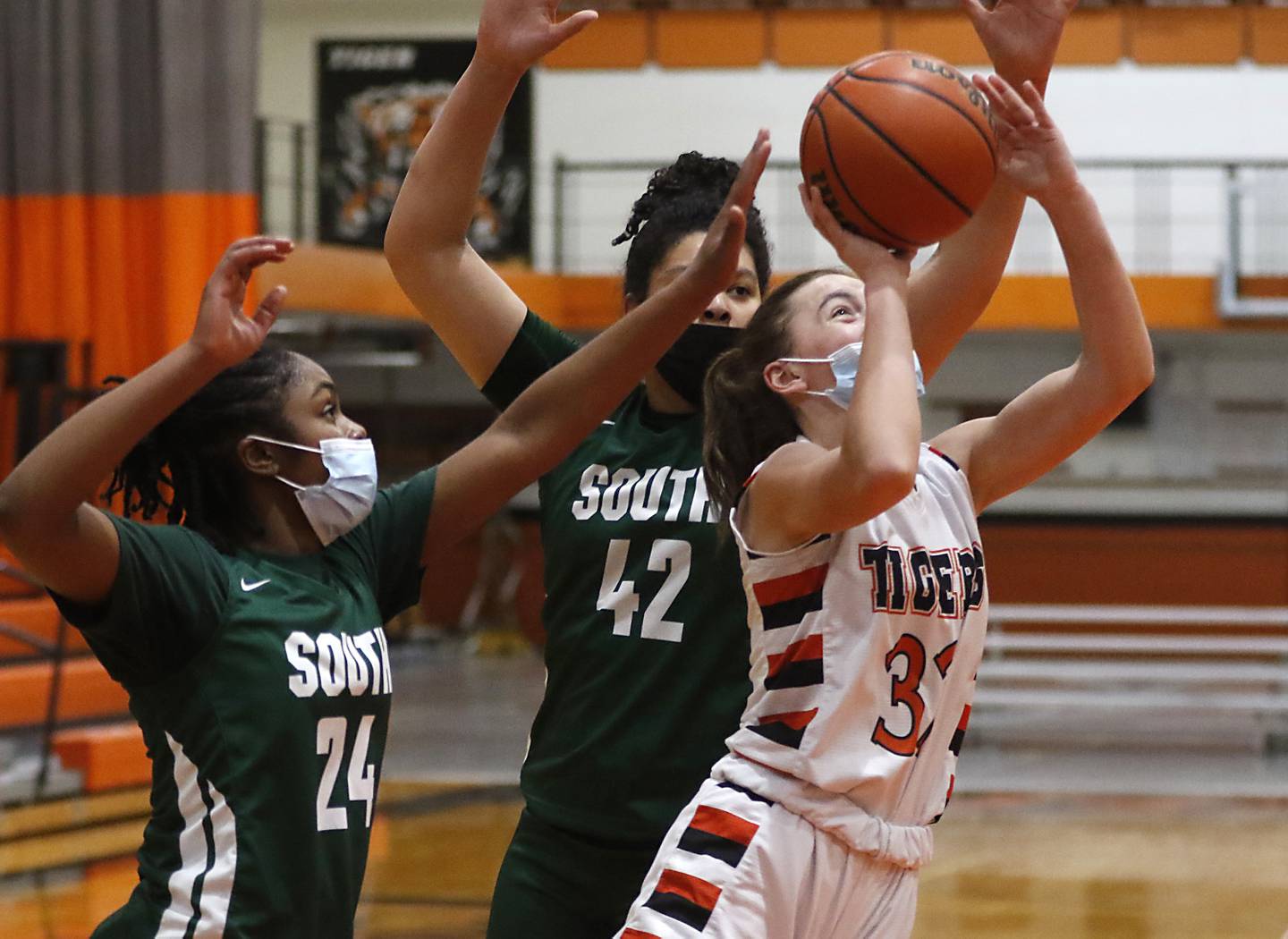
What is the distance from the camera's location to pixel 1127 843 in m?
6.56

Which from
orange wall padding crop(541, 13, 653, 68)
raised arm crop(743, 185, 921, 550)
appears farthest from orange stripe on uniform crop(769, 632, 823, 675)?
orange wall padding crop(541, 13, 653, 68)

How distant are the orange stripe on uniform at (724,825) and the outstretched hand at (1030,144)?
0.87 metres

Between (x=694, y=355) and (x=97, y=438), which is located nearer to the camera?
(x=97, y=438)

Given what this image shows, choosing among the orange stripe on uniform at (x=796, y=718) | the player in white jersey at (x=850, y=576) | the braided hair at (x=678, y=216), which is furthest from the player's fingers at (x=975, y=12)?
the orange stripe on uniform at (x=796, y=718)

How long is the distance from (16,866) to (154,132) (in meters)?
A: 4.39

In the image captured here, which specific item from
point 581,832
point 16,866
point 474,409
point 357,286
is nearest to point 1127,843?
point 16,866

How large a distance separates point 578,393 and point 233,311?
1.74 feet

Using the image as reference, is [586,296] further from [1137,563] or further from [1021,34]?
[1021,34]

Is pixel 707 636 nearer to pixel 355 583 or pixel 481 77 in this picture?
pixel 355 583

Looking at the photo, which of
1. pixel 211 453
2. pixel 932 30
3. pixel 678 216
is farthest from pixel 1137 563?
pixel 211 453

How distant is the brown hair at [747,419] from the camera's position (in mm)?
2191

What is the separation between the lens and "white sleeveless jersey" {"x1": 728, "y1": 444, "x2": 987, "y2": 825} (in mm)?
2000

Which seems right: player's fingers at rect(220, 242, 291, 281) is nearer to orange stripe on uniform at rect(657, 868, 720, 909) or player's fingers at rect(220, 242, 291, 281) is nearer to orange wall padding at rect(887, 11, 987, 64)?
orange stripe on uniform at rect(657, 868, 720, 909)

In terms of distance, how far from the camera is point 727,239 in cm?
208
